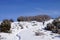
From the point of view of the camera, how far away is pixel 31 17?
57250mm

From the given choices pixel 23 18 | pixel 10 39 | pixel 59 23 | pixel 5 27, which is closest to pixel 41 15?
pixel 23 18

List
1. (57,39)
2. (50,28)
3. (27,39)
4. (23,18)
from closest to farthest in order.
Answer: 1. (57,39)
2. (27,39)
3. (50,28)
4. (23,18)

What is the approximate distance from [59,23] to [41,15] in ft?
61.0

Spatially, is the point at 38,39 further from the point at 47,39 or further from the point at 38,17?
the point at 38,17

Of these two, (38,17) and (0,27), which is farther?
(38,17)

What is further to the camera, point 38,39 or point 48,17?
point 48,17

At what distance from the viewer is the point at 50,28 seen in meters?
37.0

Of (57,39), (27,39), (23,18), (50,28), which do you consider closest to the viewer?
(57,39)

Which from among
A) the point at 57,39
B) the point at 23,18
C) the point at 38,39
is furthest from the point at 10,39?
the point at 23,18

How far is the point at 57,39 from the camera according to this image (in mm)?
25922

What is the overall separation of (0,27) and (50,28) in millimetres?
10129

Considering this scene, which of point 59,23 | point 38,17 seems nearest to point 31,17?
point 38,17

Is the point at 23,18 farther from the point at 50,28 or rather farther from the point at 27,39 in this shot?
the point at 27,39

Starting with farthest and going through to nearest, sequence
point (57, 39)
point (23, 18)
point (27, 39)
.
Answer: point (23, 18), point (27, 39), point (57, 39)
